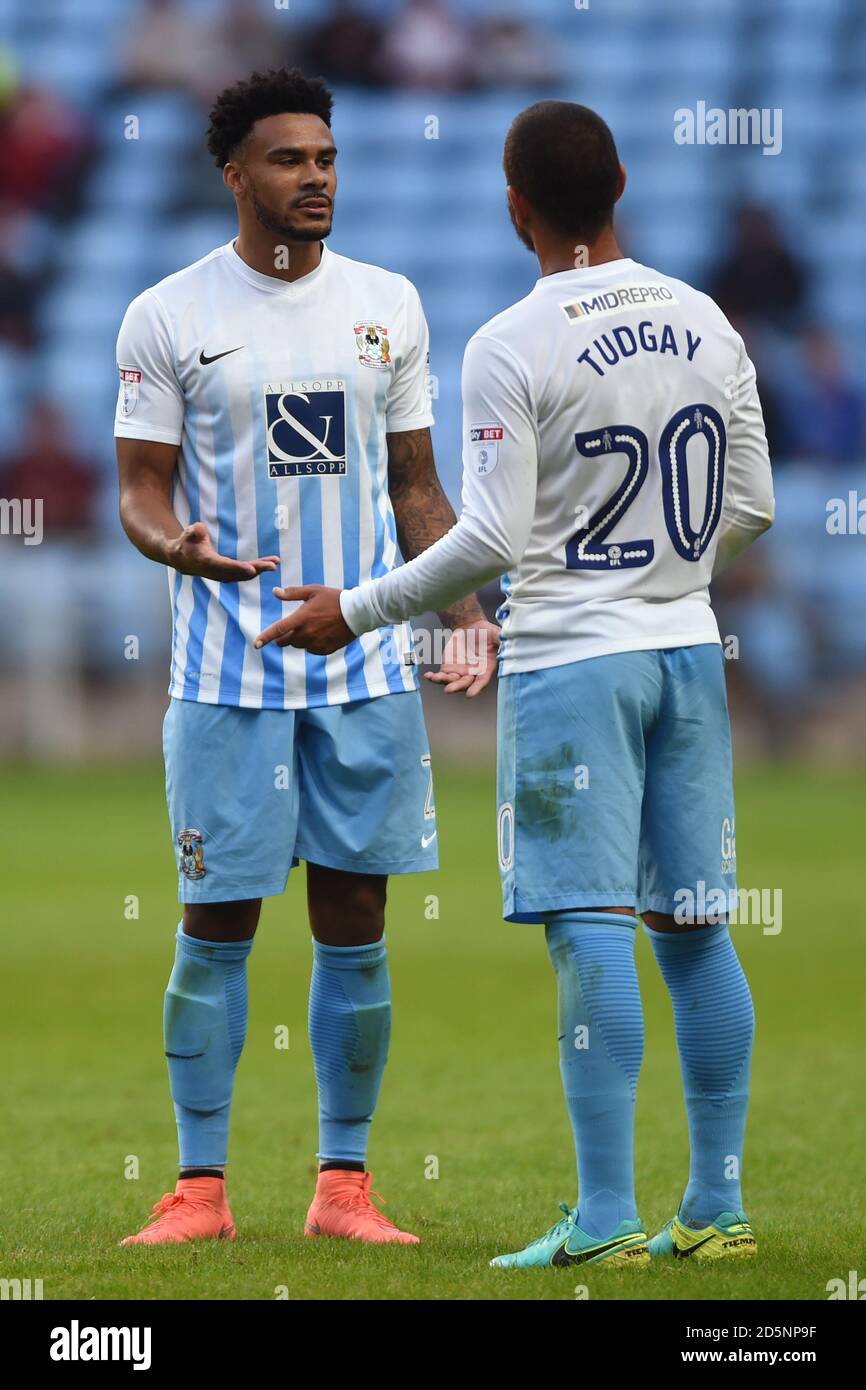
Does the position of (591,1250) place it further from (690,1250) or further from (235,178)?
(235,178)

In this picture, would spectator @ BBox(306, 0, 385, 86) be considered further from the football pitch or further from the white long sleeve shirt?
the white long sleeve shirt

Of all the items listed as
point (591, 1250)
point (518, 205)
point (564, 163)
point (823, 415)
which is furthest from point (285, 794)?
point (823, 415)

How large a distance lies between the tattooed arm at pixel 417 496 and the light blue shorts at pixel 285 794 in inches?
14.1

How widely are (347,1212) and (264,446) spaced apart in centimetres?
153

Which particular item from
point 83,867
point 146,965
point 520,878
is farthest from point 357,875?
point 83,867

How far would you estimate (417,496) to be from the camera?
4.41 m

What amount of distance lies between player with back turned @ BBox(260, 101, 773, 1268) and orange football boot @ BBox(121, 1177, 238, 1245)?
0.70 m

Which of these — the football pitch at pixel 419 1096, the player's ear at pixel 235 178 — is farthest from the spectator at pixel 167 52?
the player's ear at pixel 235 178

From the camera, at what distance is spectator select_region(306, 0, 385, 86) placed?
1941 cm

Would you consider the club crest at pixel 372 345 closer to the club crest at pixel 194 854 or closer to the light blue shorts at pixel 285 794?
the light blue shorts at pixel 285 794

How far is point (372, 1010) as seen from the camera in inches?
168

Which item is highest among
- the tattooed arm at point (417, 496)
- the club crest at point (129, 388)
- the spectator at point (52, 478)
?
the spectator at point (52, 478)

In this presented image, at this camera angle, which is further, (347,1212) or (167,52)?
(167,52)

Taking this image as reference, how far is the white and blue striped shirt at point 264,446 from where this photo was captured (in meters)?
4.13
